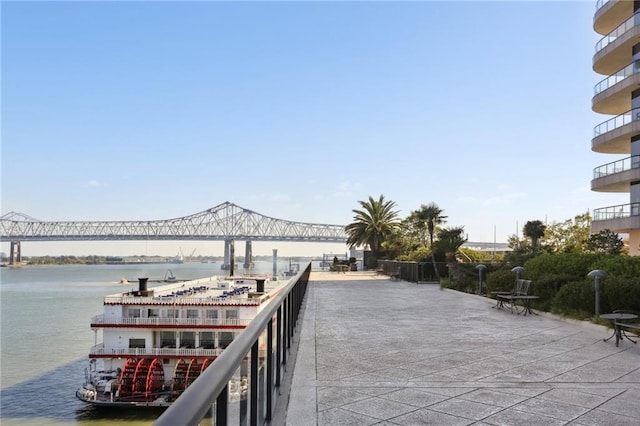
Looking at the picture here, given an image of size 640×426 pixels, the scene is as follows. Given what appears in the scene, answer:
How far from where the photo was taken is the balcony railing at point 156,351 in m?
26.4

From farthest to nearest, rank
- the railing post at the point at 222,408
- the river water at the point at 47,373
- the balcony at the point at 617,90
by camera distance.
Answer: the balcony at the point at 617,90 → the river water at the point at 47,373 → the railing post at the point at 222,408

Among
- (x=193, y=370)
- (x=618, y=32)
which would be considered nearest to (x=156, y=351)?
(x=193, y=370)

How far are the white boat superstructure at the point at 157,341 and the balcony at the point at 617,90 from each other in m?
26.7

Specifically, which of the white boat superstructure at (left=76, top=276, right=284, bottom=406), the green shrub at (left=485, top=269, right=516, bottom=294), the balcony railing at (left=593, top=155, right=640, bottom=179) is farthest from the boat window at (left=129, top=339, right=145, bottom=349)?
the balcony railing at (left=593, top=155, right=640, bottom=179)

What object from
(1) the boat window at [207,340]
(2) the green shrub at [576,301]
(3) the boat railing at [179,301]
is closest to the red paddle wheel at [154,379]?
(1) the boat window at [207,340]

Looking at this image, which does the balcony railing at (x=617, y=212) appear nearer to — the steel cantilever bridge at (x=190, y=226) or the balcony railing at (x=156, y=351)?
the balcony railing at (x=156, y=351)

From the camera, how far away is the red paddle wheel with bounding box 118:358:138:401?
2461cm

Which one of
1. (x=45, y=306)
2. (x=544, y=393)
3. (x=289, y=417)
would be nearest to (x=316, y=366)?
(x=289, y=417)

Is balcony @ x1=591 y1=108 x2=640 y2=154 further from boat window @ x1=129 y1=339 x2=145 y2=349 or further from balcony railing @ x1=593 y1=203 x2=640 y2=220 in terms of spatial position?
boat window @ x1=129 y1=339 x2=145 y2=349

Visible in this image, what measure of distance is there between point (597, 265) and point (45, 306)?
171ft

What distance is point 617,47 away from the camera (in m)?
35.2

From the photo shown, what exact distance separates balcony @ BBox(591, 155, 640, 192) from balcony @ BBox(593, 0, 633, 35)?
9.87m

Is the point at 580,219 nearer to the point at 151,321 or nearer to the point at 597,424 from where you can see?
the point at 151,321

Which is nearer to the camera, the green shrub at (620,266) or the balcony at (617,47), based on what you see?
the green shrub at (620,266)
